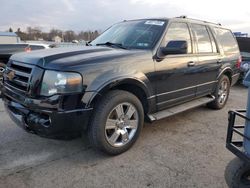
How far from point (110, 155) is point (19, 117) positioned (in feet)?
4.06

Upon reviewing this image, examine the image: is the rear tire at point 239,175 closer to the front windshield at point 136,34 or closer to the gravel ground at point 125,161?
the gravel ground at point 125,161

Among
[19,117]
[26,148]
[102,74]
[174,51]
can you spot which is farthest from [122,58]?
[26,148]

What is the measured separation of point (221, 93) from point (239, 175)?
374cm

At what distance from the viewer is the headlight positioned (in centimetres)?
301

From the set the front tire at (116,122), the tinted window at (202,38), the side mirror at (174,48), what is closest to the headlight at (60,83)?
the front tire at (116,122)

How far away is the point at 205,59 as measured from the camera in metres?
5.01

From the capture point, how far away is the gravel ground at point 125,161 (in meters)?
2.99

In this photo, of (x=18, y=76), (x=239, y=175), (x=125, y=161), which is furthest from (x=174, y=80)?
(x=18, y=76)

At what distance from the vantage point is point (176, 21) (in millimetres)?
4586

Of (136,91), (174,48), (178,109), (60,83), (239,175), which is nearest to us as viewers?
(239,175)

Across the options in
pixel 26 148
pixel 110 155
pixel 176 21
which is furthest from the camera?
pixel 176 21

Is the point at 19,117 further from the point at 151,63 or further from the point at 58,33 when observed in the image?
the point at 58,33

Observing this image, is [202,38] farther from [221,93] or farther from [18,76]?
[18,76]

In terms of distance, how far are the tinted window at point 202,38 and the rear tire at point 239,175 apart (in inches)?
113
